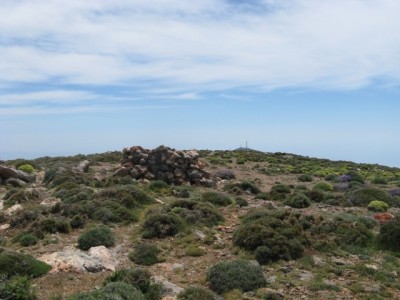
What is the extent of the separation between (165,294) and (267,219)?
7.45 metres

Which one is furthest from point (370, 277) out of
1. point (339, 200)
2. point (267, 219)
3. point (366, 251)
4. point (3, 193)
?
point (3, 193)

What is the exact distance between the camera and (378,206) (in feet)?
85.8

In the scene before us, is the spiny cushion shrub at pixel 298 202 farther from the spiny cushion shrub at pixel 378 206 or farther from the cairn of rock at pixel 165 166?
the cairn of rock at pixel 165 166

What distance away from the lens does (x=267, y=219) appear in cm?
1928

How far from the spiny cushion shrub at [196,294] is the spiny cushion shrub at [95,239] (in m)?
6.07

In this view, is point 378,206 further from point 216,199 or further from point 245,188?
point 245,188

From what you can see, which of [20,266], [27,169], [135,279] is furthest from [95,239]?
[27,169]

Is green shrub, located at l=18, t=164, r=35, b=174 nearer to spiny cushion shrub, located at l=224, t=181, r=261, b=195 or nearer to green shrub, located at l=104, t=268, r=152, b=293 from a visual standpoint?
spiny cushion shrub, located at l=224, t=181, r=261, b=195

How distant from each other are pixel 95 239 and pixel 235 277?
6.68m

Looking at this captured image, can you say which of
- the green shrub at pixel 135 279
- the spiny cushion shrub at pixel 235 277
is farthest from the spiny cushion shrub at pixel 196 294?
the green shrub at pixel 135 279

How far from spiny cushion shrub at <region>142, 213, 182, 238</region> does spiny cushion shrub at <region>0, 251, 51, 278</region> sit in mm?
5656

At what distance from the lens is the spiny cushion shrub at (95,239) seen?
17828 millimetres

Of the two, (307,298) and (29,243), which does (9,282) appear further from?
(307,298)

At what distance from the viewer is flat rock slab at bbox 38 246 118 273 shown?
49.3 feet
